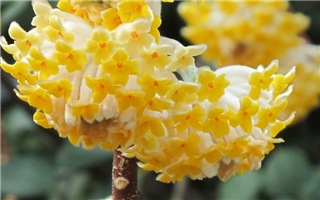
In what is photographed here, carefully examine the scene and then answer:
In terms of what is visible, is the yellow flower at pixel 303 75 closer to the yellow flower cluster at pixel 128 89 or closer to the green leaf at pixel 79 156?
the green leaf at pixel 79 156

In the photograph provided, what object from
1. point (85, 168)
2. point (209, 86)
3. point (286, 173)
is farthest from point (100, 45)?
point (286, 173)

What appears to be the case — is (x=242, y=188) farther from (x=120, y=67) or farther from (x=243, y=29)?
(x=120, y=67)

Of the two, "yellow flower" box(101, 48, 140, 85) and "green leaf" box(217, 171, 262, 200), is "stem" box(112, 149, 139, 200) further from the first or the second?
"green leaf" box(217, 171, 262, 200)

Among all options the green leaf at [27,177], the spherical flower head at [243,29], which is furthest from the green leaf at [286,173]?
the green leaf at [27,177]

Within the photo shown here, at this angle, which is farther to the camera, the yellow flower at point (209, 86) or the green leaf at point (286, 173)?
the green leaf at point (286, 173)

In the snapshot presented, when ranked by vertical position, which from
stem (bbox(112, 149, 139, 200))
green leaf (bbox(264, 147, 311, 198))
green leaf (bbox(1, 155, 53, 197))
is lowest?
green leaf (bbox(264, 147, 311, 198))

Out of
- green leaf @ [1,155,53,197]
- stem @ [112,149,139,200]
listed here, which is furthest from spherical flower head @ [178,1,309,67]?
stem @ [112,149,139,200]
